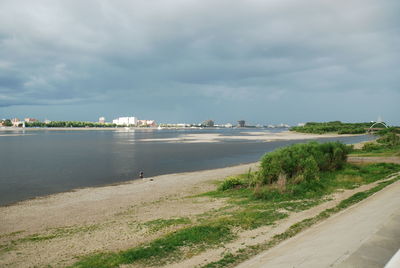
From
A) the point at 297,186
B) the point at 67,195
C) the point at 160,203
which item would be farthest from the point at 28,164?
the point at 297,186

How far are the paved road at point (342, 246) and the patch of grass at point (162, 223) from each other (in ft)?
19.3

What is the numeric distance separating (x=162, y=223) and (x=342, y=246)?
9231mm

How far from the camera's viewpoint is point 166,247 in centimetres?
1105

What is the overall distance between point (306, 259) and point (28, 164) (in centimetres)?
5280

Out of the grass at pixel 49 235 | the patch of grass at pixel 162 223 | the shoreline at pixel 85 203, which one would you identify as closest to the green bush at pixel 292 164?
the shoreline at pixel 85 203

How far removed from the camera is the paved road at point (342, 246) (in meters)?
6.96

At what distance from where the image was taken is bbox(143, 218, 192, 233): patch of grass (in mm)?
14192

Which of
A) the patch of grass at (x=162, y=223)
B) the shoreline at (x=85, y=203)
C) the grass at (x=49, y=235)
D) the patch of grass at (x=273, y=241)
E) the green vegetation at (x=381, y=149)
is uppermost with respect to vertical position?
the green vegetation at (x=381, y=149)

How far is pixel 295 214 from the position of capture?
48.8 feet

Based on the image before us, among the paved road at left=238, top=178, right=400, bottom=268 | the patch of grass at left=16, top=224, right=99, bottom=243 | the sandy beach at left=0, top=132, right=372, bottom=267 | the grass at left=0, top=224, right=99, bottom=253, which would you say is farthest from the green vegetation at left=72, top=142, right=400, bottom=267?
the grass at left=0, top=224, right=99, bottom=253

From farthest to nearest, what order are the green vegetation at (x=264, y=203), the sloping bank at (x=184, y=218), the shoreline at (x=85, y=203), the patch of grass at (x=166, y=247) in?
the shoreline at (x=85, y=203)
the sloping bank at (x=184, y=218)
the green vegetation at (x=264, y=203)
the patch of grass at (x=166, y=247)

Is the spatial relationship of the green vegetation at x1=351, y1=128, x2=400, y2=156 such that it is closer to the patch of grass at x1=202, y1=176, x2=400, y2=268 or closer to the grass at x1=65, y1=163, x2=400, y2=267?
the grass at x1=65, y1=163, x2=400, y2=267

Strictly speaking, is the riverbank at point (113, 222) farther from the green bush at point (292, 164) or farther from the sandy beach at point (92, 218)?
the green bush at point (292, 164)

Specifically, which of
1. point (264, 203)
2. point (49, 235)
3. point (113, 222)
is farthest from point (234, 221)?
point (49, 235)
